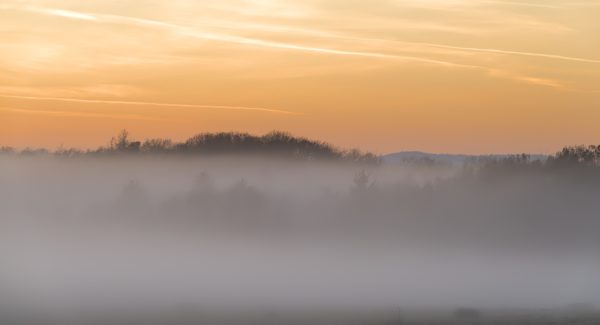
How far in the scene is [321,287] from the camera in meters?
140

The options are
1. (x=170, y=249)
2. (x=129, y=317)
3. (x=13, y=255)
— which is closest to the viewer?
(x=129, y=317)

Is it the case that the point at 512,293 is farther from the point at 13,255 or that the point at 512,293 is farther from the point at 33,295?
the point at 13,255

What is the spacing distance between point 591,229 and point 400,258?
123 feet

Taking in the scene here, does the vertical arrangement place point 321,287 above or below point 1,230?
below

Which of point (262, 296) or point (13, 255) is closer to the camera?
point (262, 296)

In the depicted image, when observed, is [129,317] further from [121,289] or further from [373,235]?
[373,235]

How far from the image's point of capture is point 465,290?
5399 inches

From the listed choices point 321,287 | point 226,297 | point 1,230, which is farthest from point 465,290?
point 1,230

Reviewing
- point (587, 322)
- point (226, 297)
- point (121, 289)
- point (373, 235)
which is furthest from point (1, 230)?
point (587, 322)

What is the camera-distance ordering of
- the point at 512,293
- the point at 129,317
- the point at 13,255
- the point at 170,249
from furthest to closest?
1. the point at 170,249
2. the point at 13,255
3. the point at 512,293
4. the point at 129,317

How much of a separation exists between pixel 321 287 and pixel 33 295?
32807 mm

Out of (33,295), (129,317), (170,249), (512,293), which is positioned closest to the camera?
(129,317)

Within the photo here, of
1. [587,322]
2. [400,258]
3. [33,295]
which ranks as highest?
[400,258]

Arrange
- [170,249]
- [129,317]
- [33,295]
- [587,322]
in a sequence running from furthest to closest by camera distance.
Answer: [170,249], [33,295], [129,317], [587,322]
